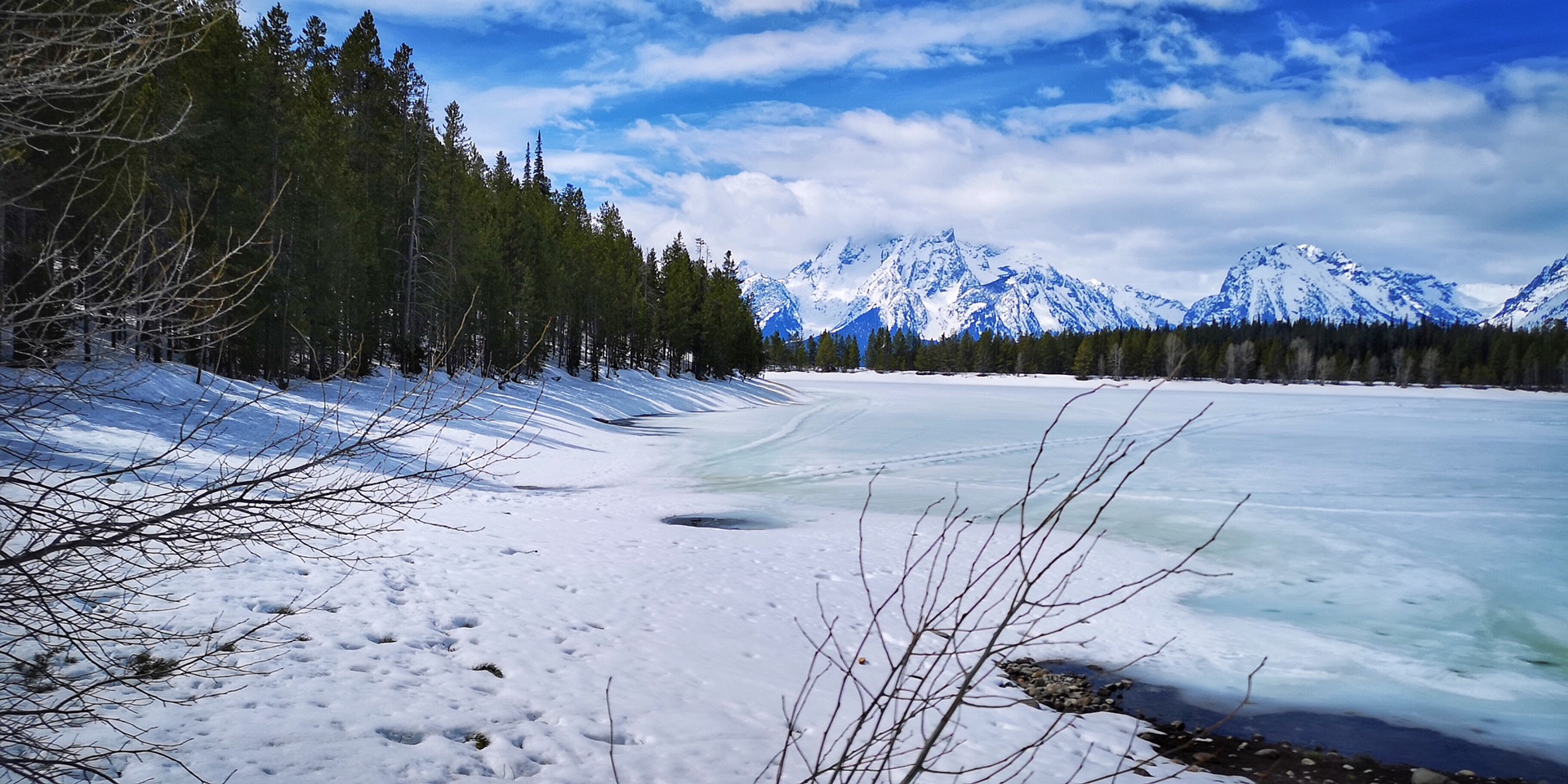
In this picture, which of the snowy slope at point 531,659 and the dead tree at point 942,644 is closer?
the dead tree at point 942,644

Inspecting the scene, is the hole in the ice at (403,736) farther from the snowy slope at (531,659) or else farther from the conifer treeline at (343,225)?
the conifer treeline at (343,225)

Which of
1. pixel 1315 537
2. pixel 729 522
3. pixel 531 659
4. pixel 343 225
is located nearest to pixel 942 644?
pixel 531 659

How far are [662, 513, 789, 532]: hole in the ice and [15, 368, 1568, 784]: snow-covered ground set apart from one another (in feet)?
1.11

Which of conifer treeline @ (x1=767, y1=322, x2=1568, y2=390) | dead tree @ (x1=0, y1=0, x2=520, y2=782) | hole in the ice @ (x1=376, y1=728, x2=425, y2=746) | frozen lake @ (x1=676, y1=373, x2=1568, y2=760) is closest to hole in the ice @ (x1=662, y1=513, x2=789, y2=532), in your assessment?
frozen lake @ (x1=676, y1=373, x2=1568, y2=760)

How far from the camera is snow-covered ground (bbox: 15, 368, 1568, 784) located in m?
5.02

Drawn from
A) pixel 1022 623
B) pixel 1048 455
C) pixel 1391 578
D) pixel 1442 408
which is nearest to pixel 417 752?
pixel 1022 623

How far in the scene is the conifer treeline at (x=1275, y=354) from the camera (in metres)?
117

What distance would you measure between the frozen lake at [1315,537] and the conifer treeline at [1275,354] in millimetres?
84975

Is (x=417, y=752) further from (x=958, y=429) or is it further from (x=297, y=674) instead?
(x=958, y=429)

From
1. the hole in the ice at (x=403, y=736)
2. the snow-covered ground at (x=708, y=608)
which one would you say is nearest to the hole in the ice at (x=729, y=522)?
the snow-covered ground at (x=708, y=608)

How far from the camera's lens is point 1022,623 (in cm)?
878

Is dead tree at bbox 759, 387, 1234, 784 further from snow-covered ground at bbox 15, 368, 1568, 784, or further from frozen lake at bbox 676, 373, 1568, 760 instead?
frozen lake at bbox 676, 373, 1568, 760

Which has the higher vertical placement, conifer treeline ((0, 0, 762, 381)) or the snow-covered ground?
conifer treeline ((0, 0, 762, 381))

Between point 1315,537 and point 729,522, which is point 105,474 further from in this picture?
point 1315,537
